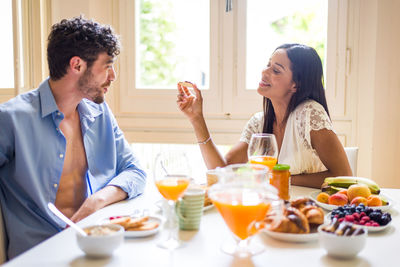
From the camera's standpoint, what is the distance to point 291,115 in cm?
202

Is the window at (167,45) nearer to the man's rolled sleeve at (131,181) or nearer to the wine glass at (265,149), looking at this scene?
Result: the man's rolled sleeve at (131,181)

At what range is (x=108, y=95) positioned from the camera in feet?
10.0

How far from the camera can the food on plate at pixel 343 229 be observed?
2.99ft

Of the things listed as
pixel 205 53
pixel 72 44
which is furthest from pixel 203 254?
pixel 205 53

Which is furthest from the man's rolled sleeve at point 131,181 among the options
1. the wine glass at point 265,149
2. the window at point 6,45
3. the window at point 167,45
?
the window at point 6,45

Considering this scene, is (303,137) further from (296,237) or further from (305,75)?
(296,237)

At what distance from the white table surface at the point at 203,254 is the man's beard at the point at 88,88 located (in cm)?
74

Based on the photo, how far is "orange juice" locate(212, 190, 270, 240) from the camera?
0.87m

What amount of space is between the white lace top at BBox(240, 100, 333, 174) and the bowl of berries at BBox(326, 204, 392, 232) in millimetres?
728

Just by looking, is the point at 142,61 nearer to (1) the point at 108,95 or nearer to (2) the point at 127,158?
(1) the point at 108,95

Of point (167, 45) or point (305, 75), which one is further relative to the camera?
point (167, 45)

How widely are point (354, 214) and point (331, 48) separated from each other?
1979mm

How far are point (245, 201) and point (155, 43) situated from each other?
2402 mm

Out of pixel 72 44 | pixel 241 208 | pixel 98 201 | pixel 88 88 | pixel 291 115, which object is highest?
pixel 72 44
